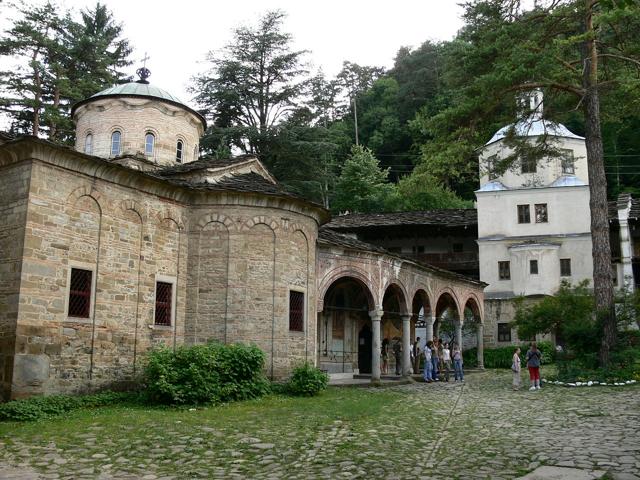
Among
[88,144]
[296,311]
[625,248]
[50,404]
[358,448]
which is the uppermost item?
[88,144]

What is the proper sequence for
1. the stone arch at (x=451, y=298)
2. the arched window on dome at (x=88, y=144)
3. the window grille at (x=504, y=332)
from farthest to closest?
the window grille at (x=504, y=332)
the stone arch at (x=451, y=298)
the arched window on dome at (x=88, y=144)

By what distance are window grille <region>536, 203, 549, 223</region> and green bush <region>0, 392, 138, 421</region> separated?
92.2ft

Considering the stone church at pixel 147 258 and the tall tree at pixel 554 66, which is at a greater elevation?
the tall tree at pixel 554 66

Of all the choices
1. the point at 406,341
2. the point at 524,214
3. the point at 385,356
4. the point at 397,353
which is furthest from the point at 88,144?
the point at 524,214

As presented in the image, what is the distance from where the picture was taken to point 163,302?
14.9 meters

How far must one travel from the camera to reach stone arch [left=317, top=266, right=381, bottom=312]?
18031 millimetres

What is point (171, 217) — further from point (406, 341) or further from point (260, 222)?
point (406, 341)

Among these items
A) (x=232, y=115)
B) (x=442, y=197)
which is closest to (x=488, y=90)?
(x=232, y=115)

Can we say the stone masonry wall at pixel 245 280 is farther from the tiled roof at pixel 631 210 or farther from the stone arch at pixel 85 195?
the tiled roof at pixel 631 210

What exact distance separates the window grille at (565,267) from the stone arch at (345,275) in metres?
18.6

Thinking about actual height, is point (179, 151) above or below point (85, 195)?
above

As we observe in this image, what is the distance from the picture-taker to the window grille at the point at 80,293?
41.5 feet

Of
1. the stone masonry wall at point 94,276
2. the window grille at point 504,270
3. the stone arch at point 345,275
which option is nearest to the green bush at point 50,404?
the stone masonry wall at point 94,276

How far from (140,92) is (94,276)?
9.68 meters
